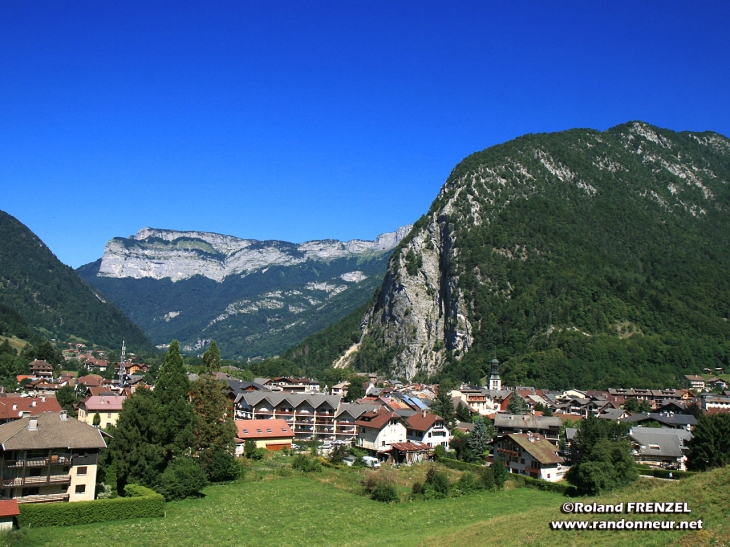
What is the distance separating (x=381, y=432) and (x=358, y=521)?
27521mm

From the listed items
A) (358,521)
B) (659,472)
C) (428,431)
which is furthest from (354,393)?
(358,521)

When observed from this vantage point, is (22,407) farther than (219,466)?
Yes

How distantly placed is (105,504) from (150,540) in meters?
5.64

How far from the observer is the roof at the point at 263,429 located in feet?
197

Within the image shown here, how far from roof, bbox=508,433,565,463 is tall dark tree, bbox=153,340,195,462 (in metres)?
28.1

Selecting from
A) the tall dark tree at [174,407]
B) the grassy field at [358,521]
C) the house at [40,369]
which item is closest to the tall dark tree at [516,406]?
the grassy field at [358,521]

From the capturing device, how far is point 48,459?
3394cm

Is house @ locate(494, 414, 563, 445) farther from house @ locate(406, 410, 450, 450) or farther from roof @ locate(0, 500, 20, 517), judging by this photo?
roof @ locate(0, 500, 20, 517)

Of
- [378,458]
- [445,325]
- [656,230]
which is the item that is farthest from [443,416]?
[656,230]

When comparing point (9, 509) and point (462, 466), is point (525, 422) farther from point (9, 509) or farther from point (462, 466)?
point (9, 509)

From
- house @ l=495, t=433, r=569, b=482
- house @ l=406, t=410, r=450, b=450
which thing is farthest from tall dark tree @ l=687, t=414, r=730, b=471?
house @ l=406, t=410, r=450, b=450

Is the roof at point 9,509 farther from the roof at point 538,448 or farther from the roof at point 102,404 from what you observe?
the roof at point 538,448

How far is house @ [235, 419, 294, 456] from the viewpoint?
60319 mm

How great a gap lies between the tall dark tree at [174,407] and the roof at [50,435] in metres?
5.48
